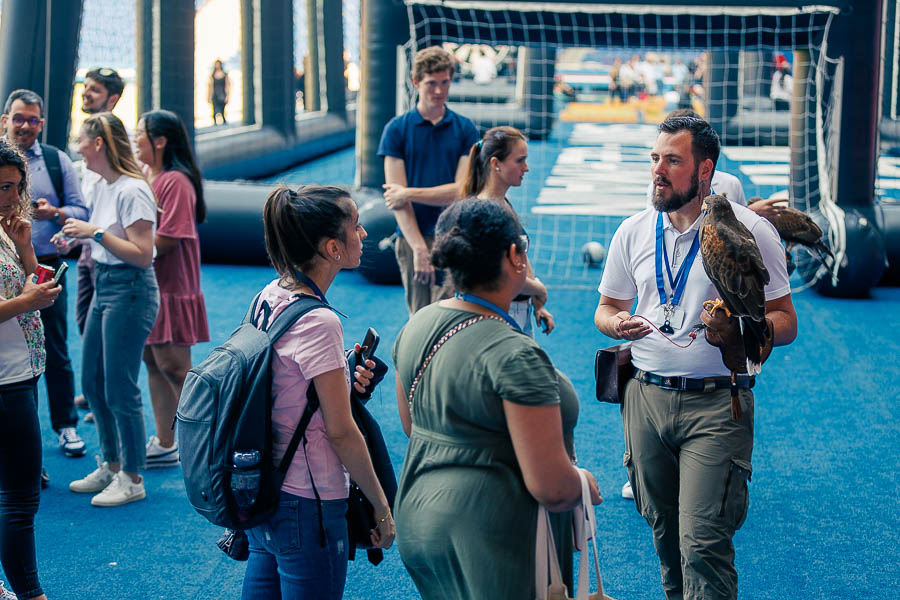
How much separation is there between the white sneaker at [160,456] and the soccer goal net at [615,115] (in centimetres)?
396

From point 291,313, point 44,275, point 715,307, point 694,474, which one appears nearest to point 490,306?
point 291,313

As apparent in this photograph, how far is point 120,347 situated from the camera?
4.08 metres

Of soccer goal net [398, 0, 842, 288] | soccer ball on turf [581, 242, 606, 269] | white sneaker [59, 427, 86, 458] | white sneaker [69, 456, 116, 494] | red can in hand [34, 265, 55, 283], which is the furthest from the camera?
soccer ball on turf [581, 242, 606, 269]

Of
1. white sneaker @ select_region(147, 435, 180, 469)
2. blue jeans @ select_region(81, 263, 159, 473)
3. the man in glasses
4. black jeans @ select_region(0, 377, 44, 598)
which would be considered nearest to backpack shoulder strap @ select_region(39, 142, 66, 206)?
the man in glasses

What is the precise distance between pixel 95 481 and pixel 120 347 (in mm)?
691

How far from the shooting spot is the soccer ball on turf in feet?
29.0

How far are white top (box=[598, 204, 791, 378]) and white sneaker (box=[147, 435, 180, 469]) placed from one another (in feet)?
8.40

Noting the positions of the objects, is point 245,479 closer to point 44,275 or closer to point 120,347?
point 44,275

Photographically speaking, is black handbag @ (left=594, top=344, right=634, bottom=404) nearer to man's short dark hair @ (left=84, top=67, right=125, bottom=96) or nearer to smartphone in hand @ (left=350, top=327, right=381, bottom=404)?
smartphone in hand @ (left=350, top=327, right=381, bottom=404)

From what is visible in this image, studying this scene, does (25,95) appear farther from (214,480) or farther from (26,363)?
(214,480)

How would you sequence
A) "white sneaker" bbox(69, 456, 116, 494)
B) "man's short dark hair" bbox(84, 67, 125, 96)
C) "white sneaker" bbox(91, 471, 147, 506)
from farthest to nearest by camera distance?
"man's short dark hair" bbox(84, 67, 125, 96)
"white sneaker" bbox(69, 456, 116, 494)
"white sneaker" bbox(91, 471, 147, 506)

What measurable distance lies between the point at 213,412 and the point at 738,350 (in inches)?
53.5

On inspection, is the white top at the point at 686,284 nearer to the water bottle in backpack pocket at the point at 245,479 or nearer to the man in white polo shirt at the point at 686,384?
the man in white polo shirt at the point at 686,384

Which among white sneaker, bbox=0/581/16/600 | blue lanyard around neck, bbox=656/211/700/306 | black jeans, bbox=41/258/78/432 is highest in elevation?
blue lanyard around neck, bbox=656/211/700/306
